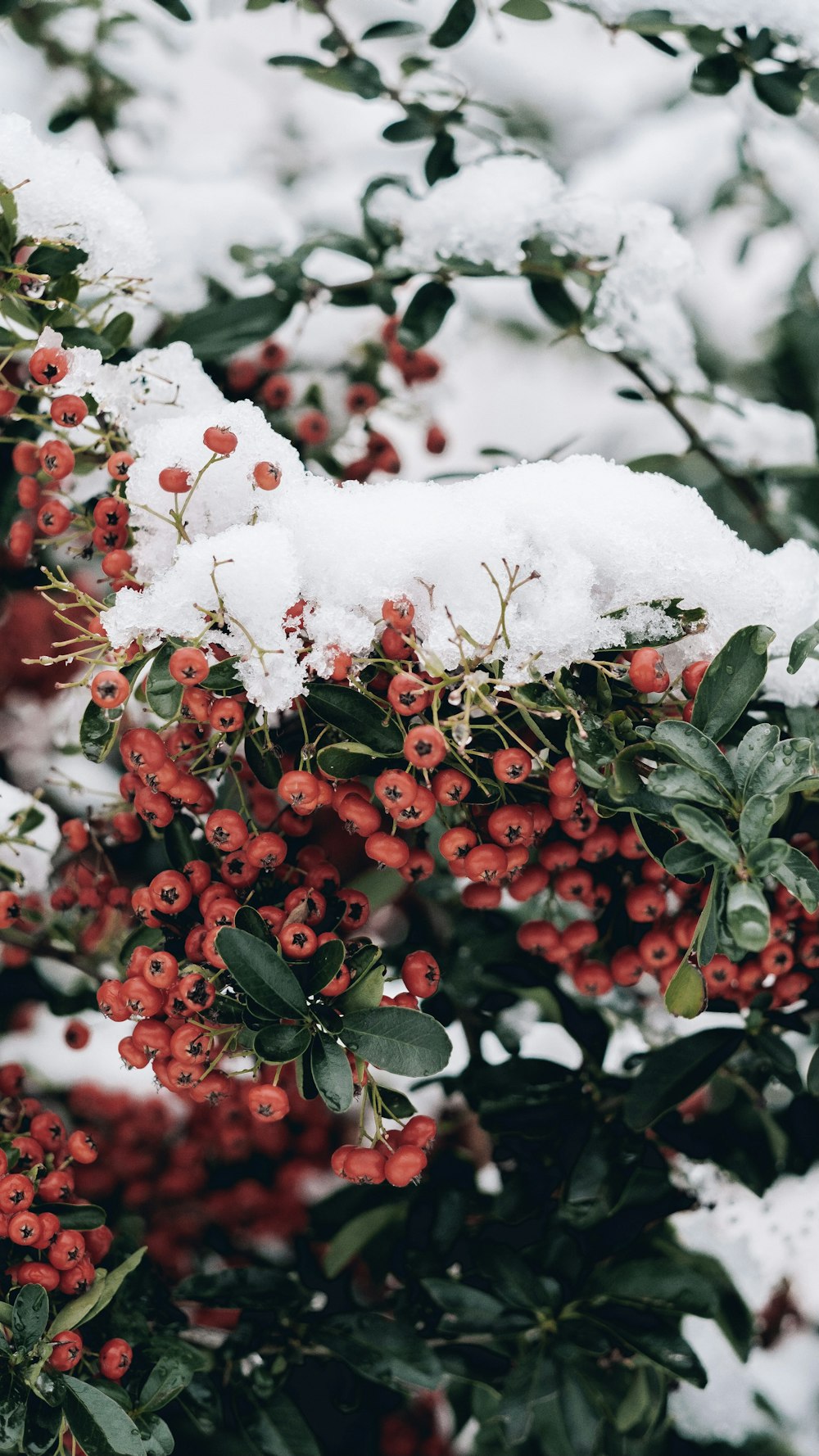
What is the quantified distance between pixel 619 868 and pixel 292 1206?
110cm

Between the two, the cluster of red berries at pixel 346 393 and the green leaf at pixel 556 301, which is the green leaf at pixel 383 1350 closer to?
the cluster of red berries at pixel 346 393

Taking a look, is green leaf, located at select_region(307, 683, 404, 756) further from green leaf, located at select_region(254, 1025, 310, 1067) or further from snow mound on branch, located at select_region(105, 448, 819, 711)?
green leaf, located at select_region(254, 1025, 310, 1067)

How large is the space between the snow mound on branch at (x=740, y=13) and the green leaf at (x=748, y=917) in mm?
1291

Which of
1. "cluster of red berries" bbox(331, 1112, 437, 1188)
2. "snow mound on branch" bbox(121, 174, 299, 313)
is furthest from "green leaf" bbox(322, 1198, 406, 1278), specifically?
"snow mound on branch" bbox(121, 174, 299, 313)

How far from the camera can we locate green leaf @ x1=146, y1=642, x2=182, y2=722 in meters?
0.99

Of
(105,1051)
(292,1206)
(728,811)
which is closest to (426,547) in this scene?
(728,811)

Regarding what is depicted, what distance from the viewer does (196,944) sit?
1.10 meters

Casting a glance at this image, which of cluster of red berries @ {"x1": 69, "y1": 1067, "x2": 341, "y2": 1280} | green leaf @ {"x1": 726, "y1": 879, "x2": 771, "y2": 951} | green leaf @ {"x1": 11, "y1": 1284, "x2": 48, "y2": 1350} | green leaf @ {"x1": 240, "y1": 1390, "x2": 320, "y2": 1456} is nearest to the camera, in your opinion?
green leaf @ {"x1": 726, "y1": 879, "x2": 771, "y2": 951}

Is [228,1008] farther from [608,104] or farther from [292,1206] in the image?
[608,104]

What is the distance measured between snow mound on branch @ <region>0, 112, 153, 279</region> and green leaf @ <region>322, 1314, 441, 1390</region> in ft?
4.22

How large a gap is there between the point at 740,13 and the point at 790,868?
4.19ft

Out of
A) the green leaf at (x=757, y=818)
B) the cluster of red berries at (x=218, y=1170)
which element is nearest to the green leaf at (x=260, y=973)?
the green leaf at (x=757, y=818)

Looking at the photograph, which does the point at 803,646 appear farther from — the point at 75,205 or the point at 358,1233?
the point at 358,1233

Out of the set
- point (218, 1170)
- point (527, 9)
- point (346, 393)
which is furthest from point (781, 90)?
point (218, 1170)
